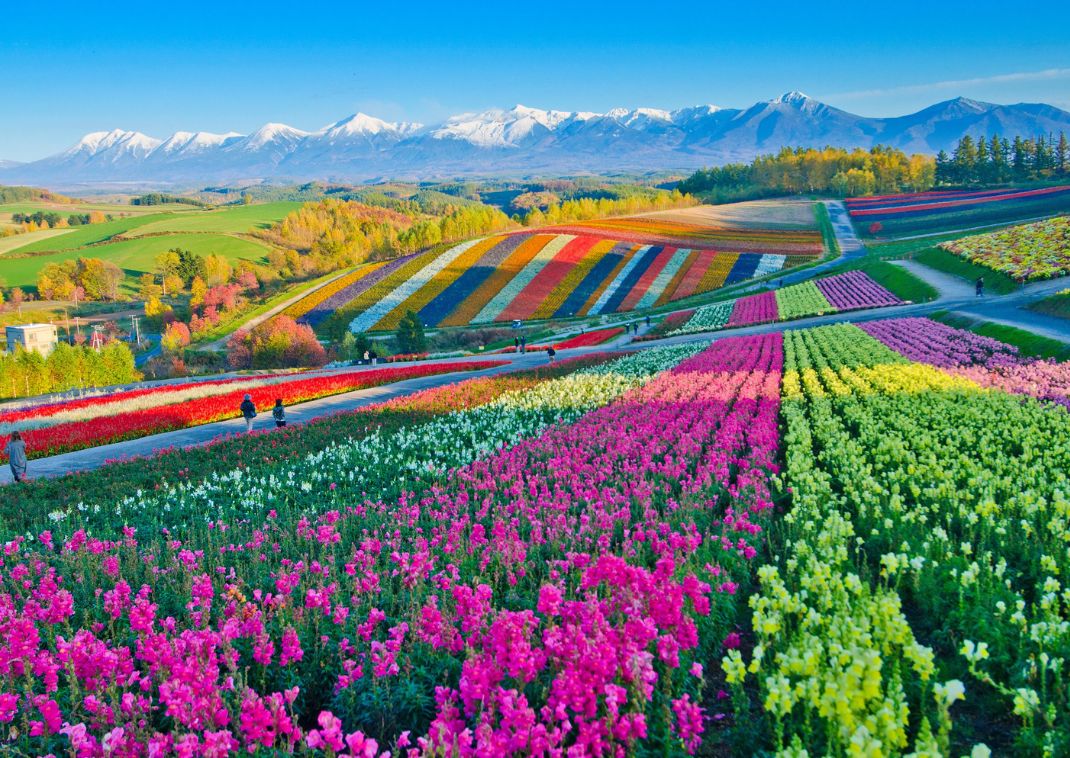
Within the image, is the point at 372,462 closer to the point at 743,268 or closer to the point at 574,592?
the point at 574,592

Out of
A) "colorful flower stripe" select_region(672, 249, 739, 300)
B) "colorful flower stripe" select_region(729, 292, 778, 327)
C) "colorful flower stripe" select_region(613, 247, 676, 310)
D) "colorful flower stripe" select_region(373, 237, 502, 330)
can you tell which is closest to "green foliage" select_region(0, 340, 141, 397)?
"colorful flower stripe" select_region(373, 237, 502, 330)

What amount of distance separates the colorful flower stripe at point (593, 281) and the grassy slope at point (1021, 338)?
4053cm

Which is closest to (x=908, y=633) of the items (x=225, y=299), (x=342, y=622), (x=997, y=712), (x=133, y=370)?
(x=997, y=712)

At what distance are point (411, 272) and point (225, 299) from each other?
28260 mm

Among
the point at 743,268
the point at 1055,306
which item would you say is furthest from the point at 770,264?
the point at 1055,306

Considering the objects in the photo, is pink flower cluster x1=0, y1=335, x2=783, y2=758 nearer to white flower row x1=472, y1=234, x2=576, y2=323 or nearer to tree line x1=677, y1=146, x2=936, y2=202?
white flower row x1=472, y1=234, x2=576, y2=323

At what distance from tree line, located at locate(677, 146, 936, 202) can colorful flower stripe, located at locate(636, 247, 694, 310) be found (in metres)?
58.0

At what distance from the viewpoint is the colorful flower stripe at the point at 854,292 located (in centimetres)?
4950

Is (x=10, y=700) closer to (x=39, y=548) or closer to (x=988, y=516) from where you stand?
(x=39, y=548)

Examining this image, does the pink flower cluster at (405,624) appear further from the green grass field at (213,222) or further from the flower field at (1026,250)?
the green grass field at (213,222)

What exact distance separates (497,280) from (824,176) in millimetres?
87472

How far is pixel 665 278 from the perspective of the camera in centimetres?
7962

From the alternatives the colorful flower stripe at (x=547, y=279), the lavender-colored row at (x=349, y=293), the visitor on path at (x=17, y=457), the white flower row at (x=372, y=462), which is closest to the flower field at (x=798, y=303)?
the colorful flower stripe at (x=547, y=279)

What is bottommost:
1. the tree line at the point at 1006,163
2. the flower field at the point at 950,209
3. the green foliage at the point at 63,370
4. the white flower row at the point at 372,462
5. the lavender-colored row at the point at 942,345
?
the green foliage at the point at 63,370
